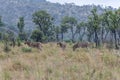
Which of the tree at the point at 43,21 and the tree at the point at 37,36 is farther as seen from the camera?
the tree at the point at 43,21

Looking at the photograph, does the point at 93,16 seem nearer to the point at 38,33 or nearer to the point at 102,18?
the point at 102,18

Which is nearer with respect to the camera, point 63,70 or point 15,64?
point 63,70

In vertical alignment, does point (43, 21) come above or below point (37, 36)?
above

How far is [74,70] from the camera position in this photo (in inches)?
360

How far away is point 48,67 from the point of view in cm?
940

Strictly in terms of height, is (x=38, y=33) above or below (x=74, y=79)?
below

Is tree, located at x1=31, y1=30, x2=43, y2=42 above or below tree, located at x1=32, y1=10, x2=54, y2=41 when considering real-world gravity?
below

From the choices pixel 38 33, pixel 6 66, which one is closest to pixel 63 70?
pixel 6 66

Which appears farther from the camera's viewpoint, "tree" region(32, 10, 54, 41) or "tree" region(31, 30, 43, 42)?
"tree" region(32, 10, 54, 41)

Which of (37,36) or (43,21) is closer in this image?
(37,36)

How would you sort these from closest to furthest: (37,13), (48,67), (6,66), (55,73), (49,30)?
(55,73) < (48,67) < (6,66) < (37,13) < (49,30)

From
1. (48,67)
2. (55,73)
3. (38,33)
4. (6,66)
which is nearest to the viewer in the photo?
(55,73)

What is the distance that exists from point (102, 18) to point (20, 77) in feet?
174

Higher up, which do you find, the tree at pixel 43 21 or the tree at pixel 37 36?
the tree at pixel 43 21
